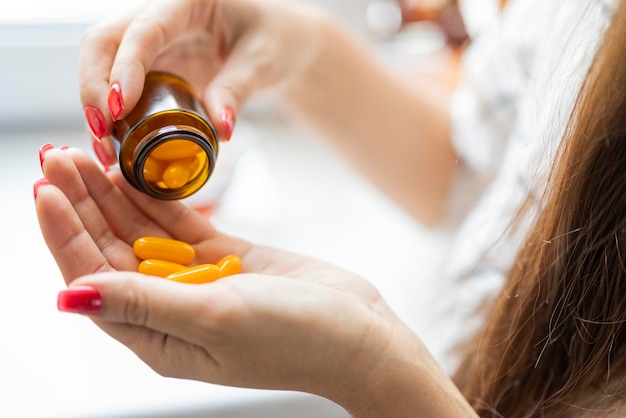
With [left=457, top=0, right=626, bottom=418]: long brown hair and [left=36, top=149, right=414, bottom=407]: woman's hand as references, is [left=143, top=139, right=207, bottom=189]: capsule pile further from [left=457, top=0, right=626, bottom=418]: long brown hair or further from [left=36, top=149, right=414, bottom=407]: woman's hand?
[left=457, top=0, right=626, bottom=418]: long brown hair

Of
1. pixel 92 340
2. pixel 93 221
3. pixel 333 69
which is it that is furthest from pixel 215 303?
pixel 333 69

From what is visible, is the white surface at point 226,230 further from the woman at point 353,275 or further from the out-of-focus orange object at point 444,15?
the out-of-focus orange object at point 444,15

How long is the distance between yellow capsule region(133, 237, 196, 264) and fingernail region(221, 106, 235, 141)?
0.38ft

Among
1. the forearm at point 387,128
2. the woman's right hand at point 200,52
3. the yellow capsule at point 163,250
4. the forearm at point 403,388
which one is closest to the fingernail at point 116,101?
the woman's right hand at point 200,52

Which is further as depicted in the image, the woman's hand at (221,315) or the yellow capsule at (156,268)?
the yellow capsule at (156,268)

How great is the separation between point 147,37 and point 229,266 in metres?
0.23

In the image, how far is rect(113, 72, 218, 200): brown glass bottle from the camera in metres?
0.59

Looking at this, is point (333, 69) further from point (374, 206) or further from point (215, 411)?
point (215, 411)

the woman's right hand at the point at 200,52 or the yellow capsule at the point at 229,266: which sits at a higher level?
the woman's right hand at the point at 200,52

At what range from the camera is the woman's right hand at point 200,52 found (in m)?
0.62

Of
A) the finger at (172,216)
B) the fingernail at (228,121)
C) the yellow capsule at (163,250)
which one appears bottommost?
the yellow capsule at (163,250)

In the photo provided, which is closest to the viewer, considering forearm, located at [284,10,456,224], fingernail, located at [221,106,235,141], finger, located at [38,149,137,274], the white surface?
finger, located at [38,149,137,274]

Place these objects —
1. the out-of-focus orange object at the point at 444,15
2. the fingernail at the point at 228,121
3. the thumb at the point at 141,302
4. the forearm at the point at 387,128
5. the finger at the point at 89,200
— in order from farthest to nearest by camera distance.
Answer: the out-of-focus orange object at the point at 444,15
the forearm at the point at 387,128
the fingernail at the point at 228,121
the finger at the point at 89,200
the thumb at the point at 141,302

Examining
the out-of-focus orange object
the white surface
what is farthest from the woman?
the out-of-focus orange object
